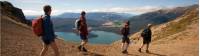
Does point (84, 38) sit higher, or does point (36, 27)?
point (36, 27)

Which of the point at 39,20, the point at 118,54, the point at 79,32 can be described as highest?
the point at 39,20

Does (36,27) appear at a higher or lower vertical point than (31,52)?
higher

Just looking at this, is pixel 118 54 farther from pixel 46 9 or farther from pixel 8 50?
pixel 46 9

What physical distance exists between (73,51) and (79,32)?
1.52 m

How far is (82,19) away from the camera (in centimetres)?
2030

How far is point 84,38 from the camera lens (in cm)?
2055

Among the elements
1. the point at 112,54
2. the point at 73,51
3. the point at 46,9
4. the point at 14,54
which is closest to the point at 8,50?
the point at 14,54

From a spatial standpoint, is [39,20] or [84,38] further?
[84,38]

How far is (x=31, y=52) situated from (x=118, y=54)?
18.0 ft

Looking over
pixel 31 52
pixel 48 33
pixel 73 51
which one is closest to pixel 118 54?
pixel 73 51

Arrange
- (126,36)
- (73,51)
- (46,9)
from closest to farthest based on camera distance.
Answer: (46,9) → (73,51) → (126,36)

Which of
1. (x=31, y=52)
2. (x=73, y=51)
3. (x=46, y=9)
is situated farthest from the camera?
(x=73, y=51)

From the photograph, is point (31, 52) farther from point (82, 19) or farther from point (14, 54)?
point (82, 19)

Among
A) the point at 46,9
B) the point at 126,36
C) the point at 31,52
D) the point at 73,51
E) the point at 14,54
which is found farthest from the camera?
the point at 126,36
